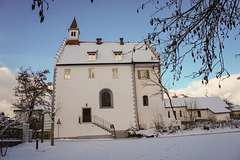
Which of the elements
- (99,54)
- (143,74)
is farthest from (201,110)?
(99,54)

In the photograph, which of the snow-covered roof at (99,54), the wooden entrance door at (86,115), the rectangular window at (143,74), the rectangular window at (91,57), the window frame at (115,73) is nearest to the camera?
the wooden entrance door at (86,115)

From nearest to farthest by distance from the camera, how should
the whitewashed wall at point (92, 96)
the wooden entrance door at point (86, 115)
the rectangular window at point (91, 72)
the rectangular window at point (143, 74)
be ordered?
the whitewashed wall at point (92, 96) < the wooden entrance door at point (86, 115) < the rectangular window at point (91, 72) < the rectangular window at point (143, 74)

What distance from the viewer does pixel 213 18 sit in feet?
13.5

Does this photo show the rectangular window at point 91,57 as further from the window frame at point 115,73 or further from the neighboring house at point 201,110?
the neighboring house at point 201,110

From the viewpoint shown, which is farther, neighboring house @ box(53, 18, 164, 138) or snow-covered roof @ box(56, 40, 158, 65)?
snow-covered roof @ box(56, 40, 158, 65)

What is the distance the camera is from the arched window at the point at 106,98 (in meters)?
21.8

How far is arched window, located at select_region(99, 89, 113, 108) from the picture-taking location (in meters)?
21.8

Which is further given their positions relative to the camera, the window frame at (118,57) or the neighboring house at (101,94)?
the window frame at (118,57)

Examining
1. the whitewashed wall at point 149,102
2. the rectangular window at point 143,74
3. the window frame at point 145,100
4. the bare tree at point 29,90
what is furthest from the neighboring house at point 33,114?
the rectangular window at point 143,74

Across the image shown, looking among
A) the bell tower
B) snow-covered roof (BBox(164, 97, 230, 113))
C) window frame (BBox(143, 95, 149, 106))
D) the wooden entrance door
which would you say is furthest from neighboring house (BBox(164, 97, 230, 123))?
the bell tower

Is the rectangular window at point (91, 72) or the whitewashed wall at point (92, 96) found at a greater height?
the rectangular window at point (91, 72)

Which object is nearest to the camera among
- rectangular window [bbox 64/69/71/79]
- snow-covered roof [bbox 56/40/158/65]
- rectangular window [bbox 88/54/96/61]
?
rectangular window [bbox 64/69/71/79]

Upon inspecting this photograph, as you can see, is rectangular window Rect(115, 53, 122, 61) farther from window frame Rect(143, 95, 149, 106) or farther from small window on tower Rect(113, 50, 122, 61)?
window frame Rect(143, 95, 149, 106)

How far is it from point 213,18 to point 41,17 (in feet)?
12.3
